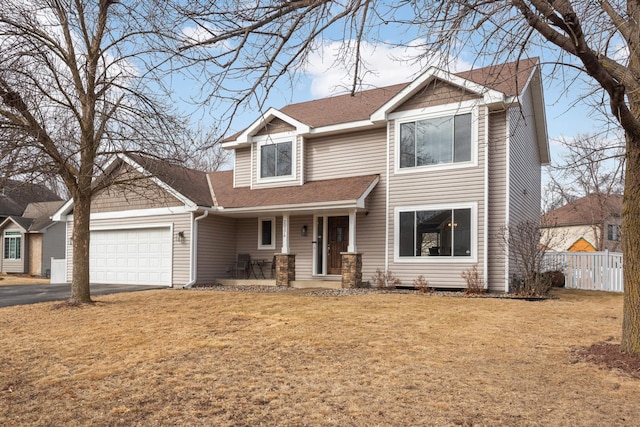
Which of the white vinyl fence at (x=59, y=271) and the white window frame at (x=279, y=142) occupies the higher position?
the white window frame at (x=279, y=142)

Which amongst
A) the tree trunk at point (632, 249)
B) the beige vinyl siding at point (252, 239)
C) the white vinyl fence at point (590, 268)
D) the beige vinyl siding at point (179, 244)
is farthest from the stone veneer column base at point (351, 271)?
the tree trunk at point (632, 249)

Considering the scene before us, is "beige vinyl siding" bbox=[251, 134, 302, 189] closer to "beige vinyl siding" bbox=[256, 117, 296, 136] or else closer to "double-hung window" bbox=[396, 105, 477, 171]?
"beige vinyl siding" bbox=[256, 117, 296, 136]

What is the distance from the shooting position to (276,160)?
16.4 metres

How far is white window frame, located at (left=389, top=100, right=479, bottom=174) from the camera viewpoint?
1262cm

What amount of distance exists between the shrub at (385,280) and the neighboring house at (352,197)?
0.53 feet

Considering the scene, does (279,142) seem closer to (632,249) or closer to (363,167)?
(363,167)

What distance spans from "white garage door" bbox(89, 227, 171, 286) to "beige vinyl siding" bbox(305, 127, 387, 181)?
17.8 ft

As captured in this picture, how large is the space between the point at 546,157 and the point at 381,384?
16084mm

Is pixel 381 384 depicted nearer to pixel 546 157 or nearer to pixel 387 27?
pixel 387 27

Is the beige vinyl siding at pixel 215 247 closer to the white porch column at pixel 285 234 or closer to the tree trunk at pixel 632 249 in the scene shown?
the white porch column at pixel 285 234

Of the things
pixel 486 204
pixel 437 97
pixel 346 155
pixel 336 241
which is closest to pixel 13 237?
pixel 336 241

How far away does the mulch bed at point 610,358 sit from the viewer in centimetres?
525

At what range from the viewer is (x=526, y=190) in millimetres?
15250

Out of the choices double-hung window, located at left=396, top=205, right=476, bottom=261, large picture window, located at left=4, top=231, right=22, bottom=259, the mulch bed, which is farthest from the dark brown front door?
large picture window, located at left=4, top=231, right=22, bottom=259
